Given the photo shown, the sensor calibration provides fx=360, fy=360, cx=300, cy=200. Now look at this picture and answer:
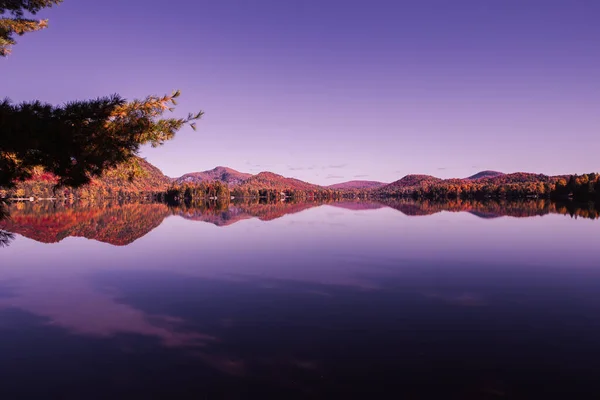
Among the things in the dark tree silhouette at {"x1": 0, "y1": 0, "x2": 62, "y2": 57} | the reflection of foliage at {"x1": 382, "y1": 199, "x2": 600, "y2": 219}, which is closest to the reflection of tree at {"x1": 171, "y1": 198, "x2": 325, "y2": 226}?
the reflection of foliage at {"x1": 382, "y1": 199, "x2": 600, "y2": 219}

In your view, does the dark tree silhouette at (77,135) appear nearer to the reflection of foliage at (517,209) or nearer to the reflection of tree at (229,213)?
the reflection of tree at (229,213)

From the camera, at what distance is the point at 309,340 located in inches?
483

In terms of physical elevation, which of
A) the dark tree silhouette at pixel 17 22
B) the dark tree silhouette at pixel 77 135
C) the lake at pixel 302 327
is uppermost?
the dark tree silhouette at pixel 17 22

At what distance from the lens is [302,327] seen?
13.5 m

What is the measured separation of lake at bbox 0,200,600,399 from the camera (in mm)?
9523

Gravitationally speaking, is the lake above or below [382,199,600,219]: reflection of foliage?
below

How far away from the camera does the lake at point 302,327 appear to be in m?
9.52

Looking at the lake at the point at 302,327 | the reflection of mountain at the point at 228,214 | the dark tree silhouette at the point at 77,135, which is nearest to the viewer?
the dark tree silhouette at the point at 77,135

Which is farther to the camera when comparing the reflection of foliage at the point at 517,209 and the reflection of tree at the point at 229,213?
the reflection of foliage at the point at 517,209

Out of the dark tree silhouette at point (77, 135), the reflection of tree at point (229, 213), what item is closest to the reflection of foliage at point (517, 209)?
the reflection of tree at point (229, 213)

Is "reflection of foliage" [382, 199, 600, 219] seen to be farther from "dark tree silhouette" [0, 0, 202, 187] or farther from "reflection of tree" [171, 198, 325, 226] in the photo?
"dark tree silhouette" [0, 0, 202, 187]

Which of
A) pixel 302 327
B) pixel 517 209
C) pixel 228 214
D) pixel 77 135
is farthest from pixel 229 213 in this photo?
pixel 77 135

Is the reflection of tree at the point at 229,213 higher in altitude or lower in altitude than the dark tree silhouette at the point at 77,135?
lower

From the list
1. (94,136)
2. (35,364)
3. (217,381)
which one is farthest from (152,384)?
(94,136)
